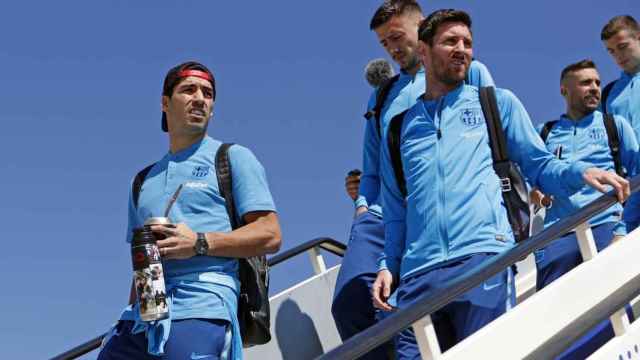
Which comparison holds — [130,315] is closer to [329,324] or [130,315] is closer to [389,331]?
[389,331]

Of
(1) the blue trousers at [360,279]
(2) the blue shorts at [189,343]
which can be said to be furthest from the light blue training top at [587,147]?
(2) the blue shorts at [189,343]

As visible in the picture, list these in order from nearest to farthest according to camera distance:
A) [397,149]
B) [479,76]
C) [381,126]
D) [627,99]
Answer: [397,149] < [479,76] < [381,126] < [627,99]

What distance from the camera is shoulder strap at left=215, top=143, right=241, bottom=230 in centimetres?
435

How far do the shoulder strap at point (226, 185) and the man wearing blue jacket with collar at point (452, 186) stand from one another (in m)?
0.69

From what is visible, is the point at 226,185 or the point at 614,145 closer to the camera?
the point at 226,185

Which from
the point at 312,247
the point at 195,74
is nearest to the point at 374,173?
the point at 195,74

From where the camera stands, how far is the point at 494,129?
445 cm

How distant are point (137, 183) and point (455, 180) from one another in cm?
138

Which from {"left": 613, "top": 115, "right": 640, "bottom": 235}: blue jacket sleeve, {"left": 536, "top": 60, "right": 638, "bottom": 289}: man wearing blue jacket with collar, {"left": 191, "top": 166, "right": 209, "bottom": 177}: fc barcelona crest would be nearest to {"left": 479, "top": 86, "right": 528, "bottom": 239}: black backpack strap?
{"left": 191, "top": 166, "right": 209, "bottom": 177}: fc barcelona crest

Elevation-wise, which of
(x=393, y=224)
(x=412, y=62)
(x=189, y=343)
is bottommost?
(x=189, y=343)

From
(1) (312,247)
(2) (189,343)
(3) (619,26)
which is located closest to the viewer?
(2) (189,343)

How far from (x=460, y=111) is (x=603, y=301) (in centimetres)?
106

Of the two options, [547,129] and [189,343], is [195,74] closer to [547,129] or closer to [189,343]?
[189,343]

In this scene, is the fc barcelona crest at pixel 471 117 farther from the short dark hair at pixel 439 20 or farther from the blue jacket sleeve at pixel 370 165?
the blue jacket sleeve at pixel 370 165
